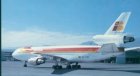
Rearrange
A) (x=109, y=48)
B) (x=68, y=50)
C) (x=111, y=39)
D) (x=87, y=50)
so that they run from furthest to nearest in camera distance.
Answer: (x=68, y=50)
(x=87, y=50)
(x=109, y=48)
(x=111, y=39)

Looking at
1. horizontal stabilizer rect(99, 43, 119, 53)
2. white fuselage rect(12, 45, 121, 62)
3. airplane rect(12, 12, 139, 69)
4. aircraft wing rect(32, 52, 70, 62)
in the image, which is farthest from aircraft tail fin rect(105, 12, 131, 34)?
aircraft wing rect(32, 52, 70, 62)

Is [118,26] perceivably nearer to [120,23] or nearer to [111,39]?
[120,23]

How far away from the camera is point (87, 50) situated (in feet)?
106

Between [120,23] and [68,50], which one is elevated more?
[120,23]

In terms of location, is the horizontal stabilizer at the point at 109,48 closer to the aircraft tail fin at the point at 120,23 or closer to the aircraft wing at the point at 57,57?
the aircraft tail fin at the point at 120,23

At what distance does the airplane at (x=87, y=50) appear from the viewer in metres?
25.9

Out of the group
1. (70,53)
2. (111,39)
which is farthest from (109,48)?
(70,53)

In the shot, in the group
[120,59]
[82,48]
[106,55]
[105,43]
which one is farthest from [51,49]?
[120,59]

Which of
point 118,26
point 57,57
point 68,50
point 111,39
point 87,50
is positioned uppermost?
point 118,26

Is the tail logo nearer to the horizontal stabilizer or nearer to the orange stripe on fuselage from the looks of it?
the horizontal stabilizer

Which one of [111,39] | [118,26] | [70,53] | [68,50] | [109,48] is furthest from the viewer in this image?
[68,50]

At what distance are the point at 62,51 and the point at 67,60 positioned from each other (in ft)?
4.24

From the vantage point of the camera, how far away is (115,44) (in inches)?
1033

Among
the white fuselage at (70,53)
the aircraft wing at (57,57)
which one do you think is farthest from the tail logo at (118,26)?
the aircraft wing at (57,57)
